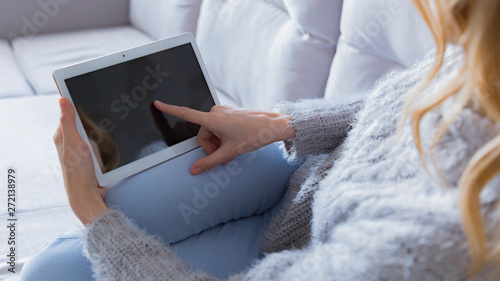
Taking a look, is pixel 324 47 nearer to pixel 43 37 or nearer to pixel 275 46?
pixel 275 46

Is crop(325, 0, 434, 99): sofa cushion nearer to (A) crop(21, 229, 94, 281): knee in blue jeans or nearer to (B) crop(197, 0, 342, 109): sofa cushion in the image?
(B) crop(197, 0, 342, 109): sofa cushion

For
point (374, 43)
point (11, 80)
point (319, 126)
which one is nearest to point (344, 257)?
point (319, 126)

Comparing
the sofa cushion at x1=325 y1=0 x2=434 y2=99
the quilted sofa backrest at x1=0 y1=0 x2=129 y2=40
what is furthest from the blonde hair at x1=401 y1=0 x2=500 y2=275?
the quilted sofa backrest at x1=0 y1=0 x2=129 y2=40

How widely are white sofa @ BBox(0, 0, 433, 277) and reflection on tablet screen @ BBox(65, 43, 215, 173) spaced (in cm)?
14

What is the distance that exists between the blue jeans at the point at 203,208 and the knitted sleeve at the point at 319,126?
0.19 feet

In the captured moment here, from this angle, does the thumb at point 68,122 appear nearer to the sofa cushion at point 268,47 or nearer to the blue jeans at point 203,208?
the blue jeans at point 203,208

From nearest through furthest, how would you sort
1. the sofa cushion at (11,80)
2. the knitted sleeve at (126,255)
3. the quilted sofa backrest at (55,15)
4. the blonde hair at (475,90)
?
the blonde hair at (475,90), the knitted sleeve at (126,255), the sofa cushion at (11,80), the quilted sofa backrest at (55,15)

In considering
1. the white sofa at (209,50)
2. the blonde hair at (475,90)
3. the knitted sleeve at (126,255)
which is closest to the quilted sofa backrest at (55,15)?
the white sofa at (209,50)

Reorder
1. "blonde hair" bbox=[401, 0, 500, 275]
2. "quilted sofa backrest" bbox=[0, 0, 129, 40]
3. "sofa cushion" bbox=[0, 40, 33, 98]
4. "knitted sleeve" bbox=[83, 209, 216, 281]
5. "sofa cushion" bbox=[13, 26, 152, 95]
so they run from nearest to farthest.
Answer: "blonde hair" bbox=[401, 0, 500, 275]
"knitted sleeve" bbox=[83, 209, 216, 281]
"sofa cushion" bbox=[0, 40, 33, 98]
"sofa cushion" bbox=[13, 26, 152, 95]
"quilted sofa backrest" bbox=[0, 0, 129, 40]

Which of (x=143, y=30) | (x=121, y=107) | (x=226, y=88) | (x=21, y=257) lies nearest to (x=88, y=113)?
(x=121, y=107)

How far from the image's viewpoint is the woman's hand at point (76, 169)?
0.70 metres

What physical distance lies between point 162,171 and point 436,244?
1.48 ft

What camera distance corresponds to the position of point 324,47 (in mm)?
1109

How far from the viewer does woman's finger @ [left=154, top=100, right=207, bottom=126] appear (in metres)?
0.77
